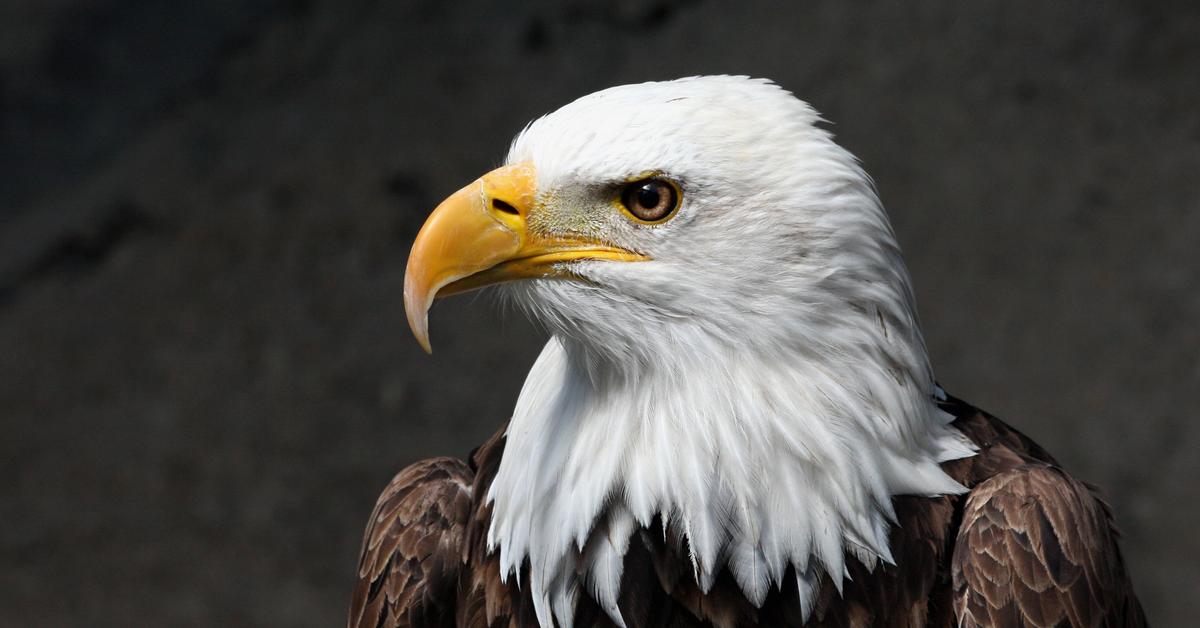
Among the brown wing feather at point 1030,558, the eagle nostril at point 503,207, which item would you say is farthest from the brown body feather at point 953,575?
the eagle nostril at point 503,207

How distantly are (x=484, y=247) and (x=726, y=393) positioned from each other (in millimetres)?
491

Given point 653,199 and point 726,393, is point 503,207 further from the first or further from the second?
point 726,393

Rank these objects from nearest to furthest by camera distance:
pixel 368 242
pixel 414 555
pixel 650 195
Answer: pixel 650 195
pixel 414 555
pixel 368 242

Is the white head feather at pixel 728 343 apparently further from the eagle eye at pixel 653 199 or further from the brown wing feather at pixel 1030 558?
the brown wing feather at pixel 1030 558

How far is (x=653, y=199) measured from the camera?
2.27 meters

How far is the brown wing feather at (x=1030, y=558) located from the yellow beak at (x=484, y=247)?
32.7 inches

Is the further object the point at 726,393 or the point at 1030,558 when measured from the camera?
the point at 1030,558

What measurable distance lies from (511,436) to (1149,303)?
158 inches

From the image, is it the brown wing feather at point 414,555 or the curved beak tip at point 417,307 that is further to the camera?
the brown wing feather at point 414,555

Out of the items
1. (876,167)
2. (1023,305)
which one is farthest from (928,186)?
(1023,305)

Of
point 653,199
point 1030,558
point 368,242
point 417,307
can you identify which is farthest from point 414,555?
point 368,242

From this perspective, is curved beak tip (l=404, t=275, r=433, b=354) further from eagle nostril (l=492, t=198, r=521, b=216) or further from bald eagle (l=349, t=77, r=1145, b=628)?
eagle nostril (l=492, t=198, r=521, b=216)

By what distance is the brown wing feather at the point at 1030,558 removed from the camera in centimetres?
239

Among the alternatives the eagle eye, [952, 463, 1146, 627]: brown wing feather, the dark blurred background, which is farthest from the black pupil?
the dark blurred background
